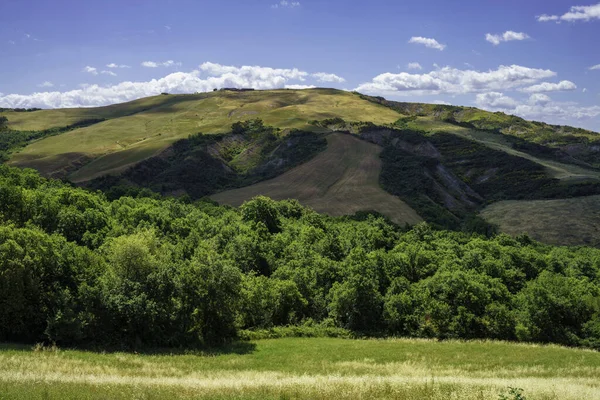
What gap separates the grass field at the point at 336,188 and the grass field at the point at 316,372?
66568mm

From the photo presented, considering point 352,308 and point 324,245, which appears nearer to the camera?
point 352,308

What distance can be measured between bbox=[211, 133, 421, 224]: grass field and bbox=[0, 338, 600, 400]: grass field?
66.6 metres

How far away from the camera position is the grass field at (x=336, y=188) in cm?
11344

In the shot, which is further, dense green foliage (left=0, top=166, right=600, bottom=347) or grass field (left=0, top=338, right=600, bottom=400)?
dense green foliage (left=0, top=166, right=600, bottom=347)

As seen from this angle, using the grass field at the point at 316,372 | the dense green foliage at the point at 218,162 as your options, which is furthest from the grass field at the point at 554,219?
the grass field at the point at 316,372

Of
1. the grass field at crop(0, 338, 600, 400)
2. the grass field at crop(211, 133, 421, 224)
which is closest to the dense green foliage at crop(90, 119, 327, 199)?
the grass field at crop(211, 133, 421, 224)

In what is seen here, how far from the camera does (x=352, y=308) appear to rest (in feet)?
170

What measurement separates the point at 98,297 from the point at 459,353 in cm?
2965

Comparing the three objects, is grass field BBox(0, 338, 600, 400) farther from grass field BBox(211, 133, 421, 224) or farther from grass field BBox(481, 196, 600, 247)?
grass field BBox(481, 196, 600, 247)

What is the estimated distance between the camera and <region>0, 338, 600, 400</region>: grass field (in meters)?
18.9

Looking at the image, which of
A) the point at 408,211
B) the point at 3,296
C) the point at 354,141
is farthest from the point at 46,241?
the point at 354,141

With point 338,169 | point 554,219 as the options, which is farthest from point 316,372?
point 338,169

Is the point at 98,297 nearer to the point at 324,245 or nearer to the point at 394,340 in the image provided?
the point at 394,340

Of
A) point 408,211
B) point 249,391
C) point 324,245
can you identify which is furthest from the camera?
point 408,211
